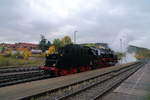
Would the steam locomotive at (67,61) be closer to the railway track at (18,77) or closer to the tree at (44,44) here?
the railway track at (18,77)

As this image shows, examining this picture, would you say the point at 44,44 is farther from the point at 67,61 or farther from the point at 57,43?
the point at 67,61

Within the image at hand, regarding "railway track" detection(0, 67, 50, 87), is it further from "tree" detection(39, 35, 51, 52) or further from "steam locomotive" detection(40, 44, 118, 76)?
"tree" detection(39, 35, 51, 52)

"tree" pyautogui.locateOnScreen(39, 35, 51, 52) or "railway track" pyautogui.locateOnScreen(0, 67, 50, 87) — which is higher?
"tree" pyautogui.locateOnScreen(39, 35, 51, 52)

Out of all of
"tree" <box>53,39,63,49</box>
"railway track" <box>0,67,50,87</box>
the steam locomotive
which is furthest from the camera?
"tree" <box>53,39,63,49</box>

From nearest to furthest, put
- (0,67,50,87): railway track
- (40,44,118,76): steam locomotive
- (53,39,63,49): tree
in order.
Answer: (0,67,50,87): railway track → (40,44,118,76): steam locomotive → (53,39,63,49): tree

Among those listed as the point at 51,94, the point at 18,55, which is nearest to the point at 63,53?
the point at 51,94

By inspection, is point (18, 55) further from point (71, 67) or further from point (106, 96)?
point (106, 96)

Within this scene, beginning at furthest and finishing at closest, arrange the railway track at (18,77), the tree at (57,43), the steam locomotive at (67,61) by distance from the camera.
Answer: the tree at (57,43), the steam locomotive at (67,61), the railway track at (18,77)

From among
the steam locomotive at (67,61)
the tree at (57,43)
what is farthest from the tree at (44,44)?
the steam locomotive at (67,61)

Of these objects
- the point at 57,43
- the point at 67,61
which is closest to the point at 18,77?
the point at 67,61

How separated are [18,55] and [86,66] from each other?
41.3 m

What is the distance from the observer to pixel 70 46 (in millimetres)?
17078

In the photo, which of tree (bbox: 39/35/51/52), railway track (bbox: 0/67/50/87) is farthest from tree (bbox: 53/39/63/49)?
railway track (bbox: 0/67/50/87)

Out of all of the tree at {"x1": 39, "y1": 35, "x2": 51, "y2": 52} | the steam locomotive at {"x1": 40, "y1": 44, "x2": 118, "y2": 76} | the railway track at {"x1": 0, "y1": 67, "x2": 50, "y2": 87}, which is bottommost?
the railway track at {"x1": 0, "y1": 67, "x2": 50, "y2": 87}
